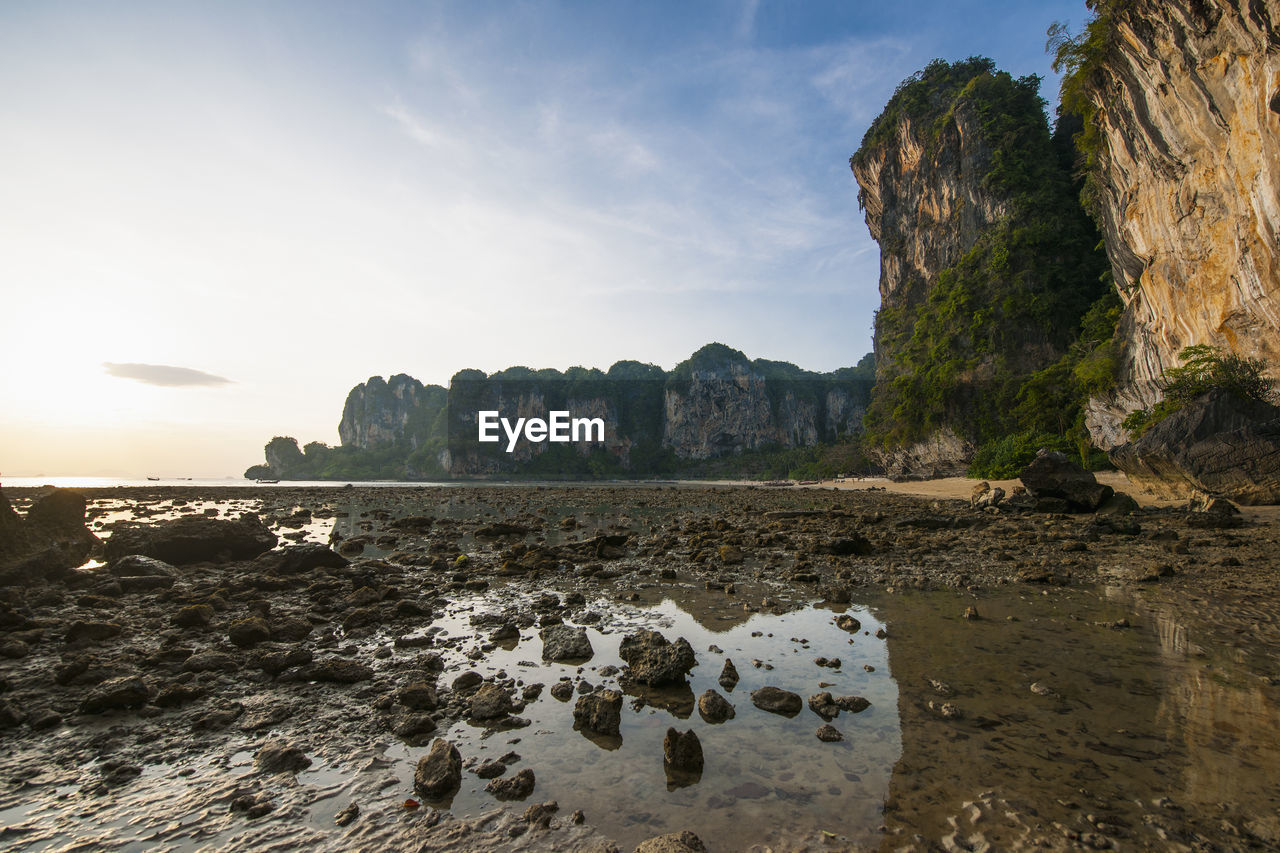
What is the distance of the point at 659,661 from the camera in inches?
186

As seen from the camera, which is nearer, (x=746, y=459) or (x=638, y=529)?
(x=638, y=529)

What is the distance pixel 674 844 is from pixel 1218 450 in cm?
2096

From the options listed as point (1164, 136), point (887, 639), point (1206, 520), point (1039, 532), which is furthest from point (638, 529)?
point (1164, 136)

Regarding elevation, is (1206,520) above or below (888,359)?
below

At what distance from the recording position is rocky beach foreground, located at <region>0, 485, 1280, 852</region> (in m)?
2.74

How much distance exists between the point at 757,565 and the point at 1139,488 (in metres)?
19.1

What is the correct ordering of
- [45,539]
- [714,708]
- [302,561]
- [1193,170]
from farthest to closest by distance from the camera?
[1193,170] < [302,561] < [45,539] < [714,708]

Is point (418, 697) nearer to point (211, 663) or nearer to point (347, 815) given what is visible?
point (347, 815)

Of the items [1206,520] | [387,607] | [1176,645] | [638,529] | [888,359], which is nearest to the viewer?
[1176,645]

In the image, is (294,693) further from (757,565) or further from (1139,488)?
(1139,488)

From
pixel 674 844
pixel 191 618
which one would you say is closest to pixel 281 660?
pixel 191 618

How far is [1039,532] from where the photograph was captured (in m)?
12.6

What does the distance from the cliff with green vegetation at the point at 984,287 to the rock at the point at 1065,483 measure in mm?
16299

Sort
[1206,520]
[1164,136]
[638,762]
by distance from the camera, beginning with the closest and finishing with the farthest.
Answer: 1. [638,762]
2. [1206,520]
3. [1164,136]
